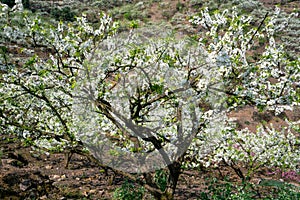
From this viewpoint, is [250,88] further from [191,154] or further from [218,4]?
[218,4]

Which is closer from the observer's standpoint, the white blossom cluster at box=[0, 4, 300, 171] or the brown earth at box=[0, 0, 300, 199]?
the white blossom cluster at box=[0, 4, 300, 171]

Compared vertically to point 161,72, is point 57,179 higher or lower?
lower

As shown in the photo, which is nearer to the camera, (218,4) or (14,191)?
(14,191)

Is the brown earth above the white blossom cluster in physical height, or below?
below

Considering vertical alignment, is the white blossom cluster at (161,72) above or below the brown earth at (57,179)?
above

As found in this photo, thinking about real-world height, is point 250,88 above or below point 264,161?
above

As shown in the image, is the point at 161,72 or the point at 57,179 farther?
the point at 57,179

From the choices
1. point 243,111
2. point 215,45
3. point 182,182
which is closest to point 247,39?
point 215,45

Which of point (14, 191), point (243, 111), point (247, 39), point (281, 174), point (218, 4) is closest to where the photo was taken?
point (247, 39)

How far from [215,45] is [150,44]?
116 cm

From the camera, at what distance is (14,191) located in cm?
762

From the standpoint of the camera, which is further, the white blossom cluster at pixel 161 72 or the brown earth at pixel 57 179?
the brown earth at pixel 57 179

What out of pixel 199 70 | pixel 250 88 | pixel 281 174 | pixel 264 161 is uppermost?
pixel 199 70

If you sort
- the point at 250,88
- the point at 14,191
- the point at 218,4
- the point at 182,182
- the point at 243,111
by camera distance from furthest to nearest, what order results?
the point at 218,4 → the point at 243,111 → the point at 182,182 → the point at 14,191 → the point at 250,88
